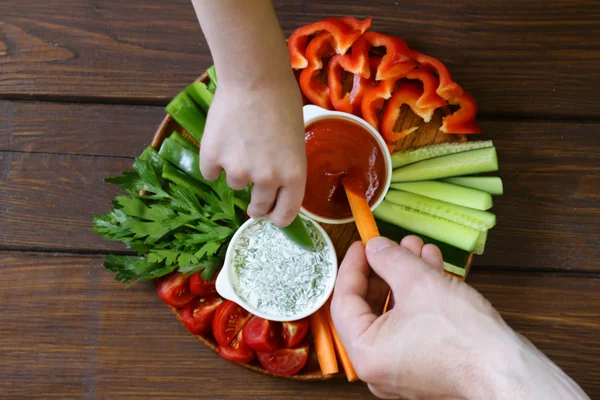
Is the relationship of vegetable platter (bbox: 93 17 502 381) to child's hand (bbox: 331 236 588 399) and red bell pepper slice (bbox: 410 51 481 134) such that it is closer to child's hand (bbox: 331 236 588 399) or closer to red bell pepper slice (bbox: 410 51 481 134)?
red bell pepper slice (bbox: 410 51 481 134)

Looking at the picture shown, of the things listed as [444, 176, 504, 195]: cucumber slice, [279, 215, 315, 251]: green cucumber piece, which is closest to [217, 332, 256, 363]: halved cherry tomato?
[279, 215, 315, 251]: green cucumber piece

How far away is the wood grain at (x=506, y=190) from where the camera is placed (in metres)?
1.65

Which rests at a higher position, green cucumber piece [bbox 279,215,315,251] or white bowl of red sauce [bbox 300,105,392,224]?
white bowl of red sauce [bbox 300,105,392,224]

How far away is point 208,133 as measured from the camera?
103 centimetres

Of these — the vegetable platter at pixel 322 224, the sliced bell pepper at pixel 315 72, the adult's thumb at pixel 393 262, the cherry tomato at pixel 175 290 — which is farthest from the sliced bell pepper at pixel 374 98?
the cherry tomato at pixel 175 290

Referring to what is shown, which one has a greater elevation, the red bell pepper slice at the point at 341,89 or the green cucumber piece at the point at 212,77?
the red bell pepper slice at the point at 341,89

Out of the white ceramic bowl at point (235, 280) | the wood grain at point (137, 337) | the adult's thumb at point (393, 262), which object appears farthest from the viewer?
the wood grain at point (137, 337)

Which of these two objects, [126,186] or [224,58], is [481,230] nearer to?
[224,58]

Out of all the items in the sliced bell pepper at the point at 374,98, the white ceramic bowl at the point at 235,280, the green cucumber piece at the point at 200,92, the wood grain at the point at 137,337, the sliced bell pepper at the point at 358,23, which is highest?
the sliced bell pepper at the point at 358,23

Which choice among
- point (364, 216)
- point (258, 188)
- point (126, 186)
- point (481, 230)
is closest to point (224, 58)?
point (258, 188)

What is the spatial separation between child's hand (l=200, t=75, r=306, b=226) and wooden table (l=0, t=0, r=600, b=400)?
28.3 inches

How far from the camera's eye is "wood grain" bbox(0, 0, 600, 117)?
66.0 inches

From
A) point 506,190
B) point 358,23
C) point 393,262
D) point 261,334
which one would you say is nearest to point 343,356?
point 261,334

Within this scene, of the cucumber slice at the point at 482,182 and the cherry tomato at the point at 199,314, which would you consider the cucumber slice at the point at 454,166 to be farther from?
the cherry tomato at the point at 199,314
